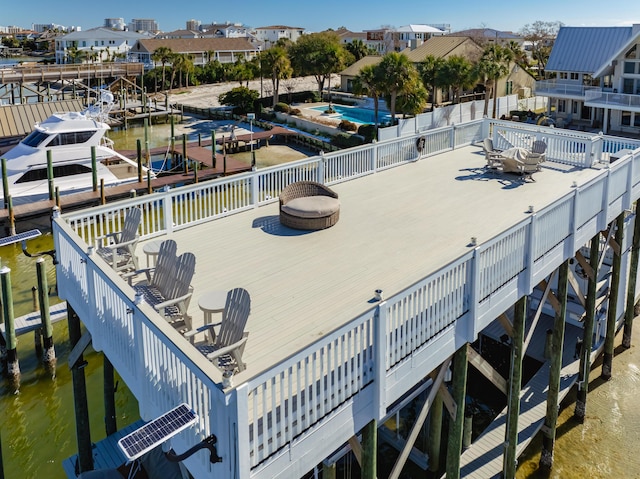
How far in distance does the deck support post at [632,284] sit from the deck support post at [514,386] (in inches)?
260

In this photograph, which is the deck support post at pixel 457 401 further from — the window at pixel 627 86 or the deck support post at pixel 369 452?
the window at pixel 627 86

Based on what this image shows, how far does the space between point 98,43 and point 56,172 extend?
258 feet

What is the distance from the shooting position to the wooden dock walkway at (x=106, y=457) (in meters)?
8.98

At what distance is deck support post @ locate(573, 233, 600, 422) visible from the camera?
12258 millimetres

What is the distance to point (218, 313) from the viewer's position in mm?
7504

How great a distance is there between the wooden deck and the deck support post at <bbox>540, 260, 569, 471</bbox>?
1.52 metres

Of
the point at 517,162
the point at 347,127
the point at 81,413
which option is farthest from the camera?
the point at 347,127

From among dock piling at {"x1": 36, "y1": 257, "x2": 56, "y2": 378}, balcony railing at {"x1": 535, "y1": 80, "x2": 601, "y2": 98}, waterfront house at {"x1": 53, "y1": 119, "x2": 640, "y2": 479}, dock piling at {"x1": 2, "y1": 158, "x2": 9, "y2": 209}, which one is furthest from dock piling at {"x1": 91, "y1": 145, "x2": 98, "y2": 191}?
balcony railing at {"x1": 535, "y1": 80, "x2": 601, "y2": 98}

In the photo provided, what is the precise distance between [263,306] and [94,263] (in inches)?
81.1

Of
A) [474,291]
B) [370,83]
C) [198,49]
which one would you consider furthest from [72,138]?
[198,49]

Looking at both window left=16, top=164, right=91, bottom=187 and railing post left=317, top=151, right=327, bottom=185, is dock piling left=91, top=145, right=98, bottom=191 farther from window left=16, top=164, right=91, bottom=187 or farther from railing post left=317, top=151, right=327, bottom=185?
railing post left=317, top=151, right=327, bottom=185

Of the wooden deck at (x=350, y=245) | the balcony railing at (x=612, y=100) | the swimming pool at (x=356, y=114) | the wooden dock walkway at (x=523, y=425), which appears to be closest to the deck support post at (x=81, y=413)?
the wooden deck at (x=350, y=245)

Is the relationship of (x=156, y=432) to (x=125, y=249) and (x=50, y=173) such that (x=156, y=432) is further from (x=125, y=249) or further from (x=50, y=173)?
(x=50, y=173)

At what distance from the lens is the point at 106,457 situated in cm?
909
